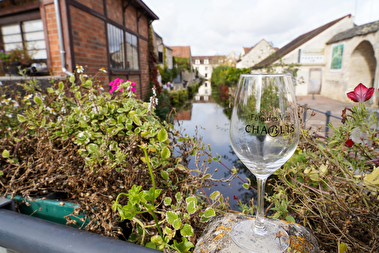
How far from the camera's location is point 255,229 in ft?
2.31

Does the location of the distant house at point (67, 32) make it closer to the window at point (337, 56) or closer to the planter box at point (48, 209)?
the planter box at point (48, 209)

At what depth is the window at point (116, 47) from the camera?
599 cm

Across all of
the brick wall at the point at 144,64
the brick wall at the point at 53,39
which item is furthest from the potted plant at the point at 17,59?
the brick wall at the point at 144,64

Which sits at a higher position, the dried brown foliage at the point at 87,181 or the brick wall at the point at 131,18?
the brick wall at the point at 131,18

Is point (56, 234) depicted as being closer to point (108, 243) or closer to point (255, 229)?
point (108, 243)

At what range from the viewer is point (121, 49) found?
22.1 feet

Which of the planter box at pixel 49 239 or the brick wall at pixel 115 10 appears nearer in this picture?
the planter box at pixel 49 239

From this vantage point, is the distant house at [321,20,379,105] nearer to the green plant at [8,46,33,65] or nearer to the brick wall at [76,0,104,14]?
the brick wall at [76,0,104,14]

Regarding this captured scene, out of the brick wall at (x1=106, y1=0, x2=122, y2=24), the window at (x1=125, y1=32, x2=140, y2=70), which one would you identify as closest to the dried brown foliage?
the brick wall at (x1=106, y1=0, x2=122, y2=24)

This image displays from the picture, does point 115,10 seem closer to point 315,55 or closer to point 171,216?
point 171,216

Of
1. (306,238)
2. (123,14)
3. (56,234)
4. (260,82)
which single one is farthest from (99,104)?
(123,14)

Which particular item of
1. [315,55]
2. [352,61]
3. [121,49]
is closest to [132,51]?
[121,49]

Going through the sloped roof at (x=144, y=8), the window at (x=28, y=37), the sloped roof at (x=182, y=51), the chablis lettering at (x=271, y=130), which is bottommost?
the chablis lettering at (x=271, y=130)

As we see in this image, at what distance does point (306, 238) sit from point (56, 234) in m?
0.83
